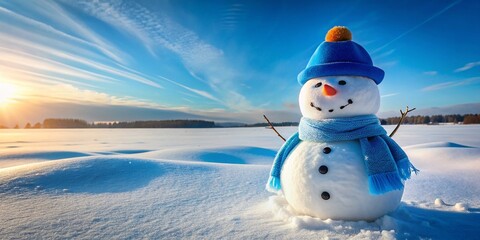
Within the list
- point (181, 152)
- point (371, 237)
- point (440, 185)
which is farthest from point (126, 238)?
point (181, 152)

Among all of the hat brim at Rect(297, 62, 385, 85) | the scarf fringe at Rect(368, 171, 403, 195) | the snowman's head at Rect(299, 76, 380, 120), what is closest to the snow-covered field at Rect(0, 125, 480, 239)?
the scarf fringe at Rect(368, 171, 403, 195)

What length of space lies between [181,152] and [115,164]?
3.08 meters

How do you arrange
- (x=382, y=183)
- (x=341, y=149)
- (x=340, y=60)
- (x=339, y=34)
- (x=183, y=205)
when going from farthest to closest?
(x=183, y=205)
(x=339, y=34)
(x=340, y=60)
(x=341, y=149)
(x=382, y=183)

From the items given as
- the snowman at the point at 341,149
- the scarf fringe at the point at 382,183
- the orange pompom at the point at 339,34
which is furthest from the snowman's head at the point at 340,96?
the scarf fringe at the point at 382,183

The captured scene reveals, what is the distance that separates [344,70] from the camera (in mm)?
2092

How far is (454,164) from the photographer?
4.75 meters

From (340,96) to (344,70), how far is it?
0.21 m

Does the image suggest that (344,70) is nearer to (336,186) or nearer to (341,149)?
(341,149)

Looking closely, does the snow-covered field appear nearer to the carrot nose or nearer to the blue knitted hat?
the carrot nose

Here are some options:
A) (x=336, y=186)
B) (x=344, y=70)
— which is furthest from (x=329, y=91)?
(x=336, y=186)

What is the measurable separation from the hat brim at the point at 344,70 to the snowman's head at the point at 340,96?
0.14ft

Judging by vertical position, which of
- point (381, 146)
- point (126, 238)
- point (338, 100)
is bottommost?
point (126, 238)

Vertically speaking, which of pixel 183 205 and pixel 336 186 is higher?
pixel 336 186

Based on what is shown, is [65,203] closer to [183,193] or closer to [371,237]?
[183,193]
